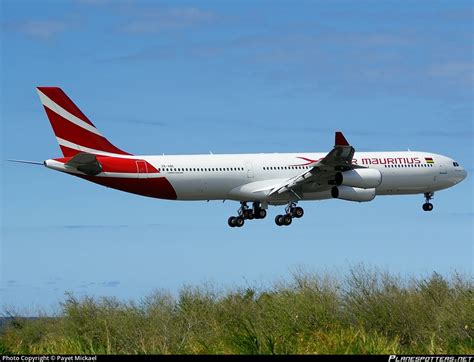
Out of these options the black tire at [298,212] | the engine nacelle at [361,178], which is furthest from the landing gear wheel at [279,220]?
the engine nacelle at [361,178]

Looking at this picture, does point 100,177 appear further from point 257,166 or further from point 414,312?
point 414,312

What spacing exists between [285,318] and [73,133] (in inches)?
959

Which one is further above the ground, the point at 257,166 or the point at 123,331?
the point at 257,166

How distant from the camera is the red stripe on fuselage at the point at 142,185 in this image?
55.5 metres

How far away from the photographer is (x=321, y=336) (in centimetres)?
3062

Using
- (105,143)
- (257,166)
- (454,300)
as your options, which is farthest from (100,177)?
(454,300)

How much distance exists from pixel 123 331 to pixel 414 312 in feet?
41.3

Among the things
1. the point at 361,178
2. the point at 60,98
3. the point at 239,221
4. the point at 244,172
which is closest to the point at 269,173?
the point at 244,172

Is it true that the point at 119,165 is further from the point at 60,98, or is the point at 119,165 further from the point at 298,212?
the point at 298,212

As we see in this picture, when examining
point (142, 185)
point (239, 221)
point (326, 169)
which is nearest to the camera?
point (142, 185)

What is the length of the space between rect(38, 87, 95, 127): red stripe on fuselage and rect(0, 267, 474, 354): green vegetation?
51.6ft

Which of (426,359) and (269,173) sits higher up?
(269,173)

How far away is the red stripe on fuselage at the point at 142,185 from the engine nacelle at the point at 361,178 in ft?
35.5

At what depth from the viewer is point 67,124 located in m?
56.2
